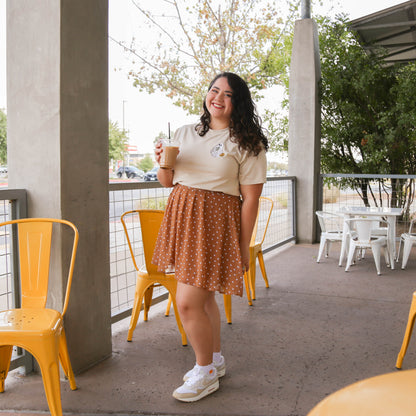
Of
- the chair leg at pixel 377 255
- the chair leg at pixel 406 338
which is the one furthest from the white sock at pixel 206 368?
the chair leg at pixel 377 255

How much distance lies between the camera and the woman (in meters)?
2.16

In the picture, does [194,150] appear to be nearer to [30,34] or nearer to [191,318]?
[191,318]

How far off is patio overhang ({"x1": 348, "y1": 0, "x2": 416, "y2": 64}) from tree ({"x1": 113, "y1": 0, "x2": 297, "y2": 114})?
4883mm

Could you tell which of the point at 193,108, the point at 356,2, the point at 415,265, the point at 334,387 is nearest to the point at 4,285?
the point at 334,387

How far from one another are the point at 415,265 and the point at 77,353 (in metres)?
4.56

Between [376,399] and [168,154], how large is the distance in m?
1.52

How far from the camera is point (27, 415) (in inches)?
82.4

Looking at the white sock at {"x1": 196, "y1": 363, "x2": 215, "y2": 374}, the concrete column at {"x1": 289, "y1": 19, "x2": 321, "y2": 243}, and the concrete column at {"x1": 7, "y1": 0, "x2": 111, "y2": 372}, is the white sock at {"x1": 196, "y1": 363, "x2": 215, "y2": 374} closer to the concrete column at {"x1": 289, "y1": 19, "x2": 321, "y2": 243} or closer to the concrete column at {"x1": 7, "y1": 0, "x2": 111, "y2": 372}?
the concrete column at {"x1": 7, "y1": 0, "x2": 111, "y2": 372}

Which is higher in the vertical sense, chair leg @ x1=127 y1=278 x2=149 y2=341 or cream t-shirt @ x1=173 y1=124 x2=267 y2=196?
cream t-shirt @ x1=173 y1=124 x2=267 y2=196

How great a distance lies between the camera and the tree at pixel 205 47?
44.9 feet

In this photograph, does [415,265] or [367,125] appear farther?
[367,125]

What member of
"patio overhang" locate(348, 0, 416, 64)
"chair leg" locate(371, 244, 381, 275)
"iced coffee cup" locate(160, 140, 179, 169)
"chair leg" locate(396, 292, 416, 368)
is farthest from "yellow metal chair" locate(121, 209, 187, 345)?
"patio overhang" locate(348, 0, 416, 64)

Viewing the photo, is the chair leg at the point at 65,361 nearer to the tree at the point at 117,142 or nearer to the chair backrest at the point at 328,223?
the chair backrest at the point at 328,223

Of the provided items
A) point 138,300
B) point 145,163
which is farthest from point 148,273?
point 145,163
